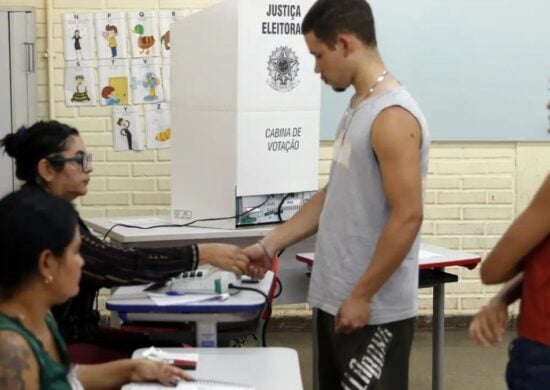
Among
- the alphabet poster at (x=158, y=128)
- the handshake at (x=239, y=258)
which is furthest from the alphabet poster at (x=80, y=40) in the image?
the handshake at (x=239, y=258)

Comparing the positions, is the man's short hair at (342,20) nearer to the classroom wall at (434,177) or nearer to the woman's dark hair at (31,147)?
the woman's dark hair at (31,147)

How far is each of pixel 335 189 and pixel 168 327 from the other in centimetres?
97

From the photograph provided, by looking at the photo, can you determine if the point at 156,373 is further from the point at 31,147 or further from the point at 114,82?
the point at 114,82

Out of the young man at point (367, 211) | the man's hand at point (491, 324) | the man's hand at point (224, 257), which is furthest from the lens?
the man's hand at point (224, 257)

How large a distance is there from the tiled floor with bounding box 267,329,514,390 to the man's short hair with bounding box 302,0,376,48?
216 centimetres

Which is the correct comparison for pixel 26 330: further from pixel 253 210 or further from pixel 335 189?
pixel 253 210

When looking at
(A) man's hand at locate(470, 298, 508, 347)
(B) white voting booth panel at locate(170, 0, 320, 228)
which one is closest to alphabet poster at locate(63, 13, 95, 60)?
(B) white voting booth panel at locate(170, 0, 320, 228)

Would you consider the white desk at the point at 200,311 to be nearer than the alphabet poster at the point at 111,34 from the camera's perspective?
Yes

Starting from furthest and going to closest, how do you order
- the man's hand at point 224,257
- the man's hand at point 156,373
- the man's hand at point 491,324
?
the man's hand at point 224,257, the man's hand at point 156,373, the man's hand at point 491,324

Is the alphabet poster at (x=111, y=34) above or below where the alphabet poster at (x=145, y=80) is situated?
above

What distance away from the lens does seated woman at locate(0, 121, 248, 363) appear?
2264mm

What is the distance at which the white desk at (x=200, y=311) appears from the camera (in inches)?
85.5

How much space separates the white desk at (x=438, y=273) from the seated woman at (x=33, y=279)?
1627mm

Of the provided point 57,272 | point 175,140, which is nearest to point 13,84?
point 175,140
